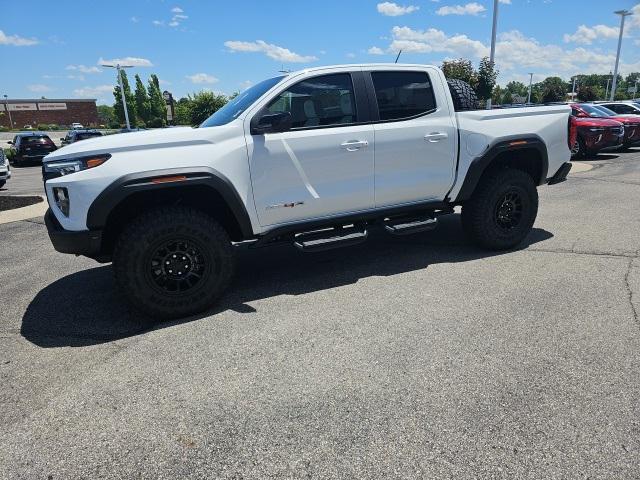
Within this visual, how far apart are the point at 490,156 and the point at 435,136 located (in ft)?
2.41

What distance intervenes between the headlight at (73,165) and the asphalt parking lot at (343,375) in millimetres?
1286

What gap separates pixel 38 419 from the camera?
103 inches

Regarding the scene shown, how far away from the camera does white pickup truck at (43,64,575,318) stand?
3605mm

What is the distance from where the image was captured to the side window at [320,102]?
4.16 m

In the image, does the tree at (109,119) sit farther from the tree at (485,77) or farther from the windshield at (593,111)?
the windshield at (593,111)

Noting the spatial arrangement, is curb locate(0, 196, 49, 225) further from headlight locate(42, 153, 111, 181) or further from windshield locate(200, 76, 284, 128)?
windshield locate(200, 76, 284, 128)

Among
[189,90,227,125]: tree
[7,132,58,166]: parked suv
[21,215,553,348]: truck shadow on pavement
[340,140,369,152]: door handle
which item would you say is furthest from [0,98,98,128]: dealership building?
[340,140,369,152]: door handle

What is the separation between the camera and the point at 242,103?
4336 mm

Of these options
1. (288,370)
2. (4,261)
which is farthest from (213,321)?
(4,261)

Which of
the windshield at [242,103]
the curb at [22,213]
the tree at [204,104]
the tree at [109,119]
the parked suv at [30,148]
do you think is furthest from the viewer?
the tree at [109,119]

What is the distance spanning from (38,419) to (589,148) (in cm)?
1584

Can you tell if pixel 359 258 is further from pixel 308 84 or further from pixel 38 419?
pixel 38 419

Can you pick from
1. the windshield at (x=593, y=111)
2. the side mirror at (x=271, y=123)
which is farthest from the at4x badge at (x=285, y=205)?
the windshield at (x=593, y=111)

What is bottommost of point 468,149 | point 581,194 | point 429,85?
point 581,194
